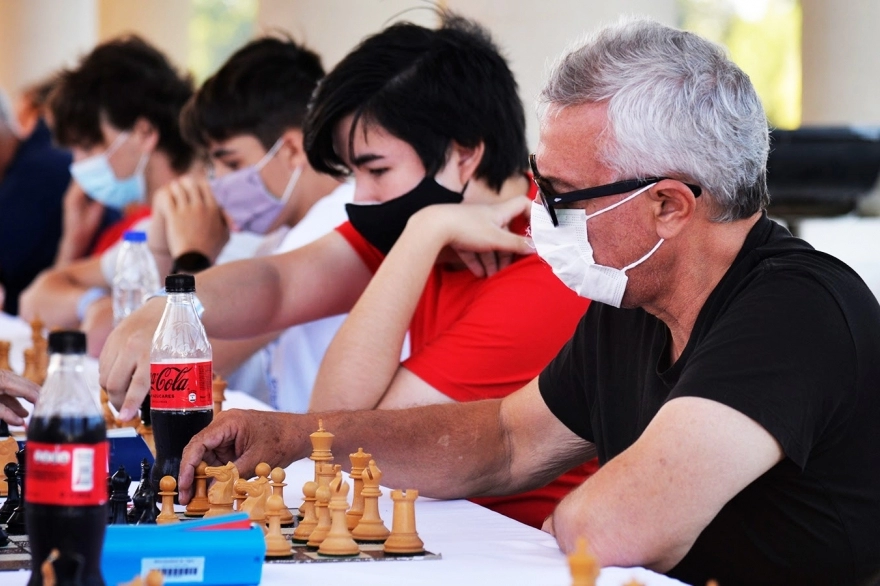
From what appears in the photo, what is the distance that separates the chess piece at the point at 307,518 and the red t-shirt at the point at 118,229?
4.19 metres

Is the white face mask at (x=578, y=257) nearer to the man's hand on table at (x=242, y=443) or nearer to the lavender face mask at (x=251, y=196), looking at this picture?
the man's hand on table at (x=242, y=443)

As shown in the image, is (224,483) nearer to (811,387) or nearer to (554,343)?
(811,387)

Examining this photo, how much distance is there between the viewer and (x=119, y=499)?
1766 mm

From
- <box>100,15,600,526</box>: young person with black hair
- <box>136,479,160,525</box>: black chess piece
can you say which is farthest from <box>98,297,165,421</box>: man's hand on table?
<box>136,479,160,525</box>: black chess piece

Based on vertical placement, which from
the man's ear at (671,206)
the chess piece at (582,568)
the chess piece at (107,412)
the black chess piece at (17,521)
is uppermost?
the man's ear at (671,206)

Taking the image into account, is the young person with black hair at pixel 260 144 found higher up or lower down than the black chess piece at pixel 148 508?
higher up

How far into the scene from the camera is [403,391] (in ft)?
9.39

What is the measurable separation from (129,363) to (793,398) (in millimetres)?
1471

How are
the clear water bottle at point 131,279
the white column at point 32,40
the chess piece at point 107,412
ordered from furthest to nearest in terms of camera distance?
the white column at point 32,40
the clear water bottle at point 131,279
the chess piece at point 107,412

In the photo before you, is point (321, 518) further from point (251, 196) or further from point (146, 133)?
point (146, 133)

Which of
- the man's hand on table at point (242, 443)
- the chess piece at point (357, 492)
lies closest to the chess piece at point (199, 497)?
the man's hand on table at point (242, 443)

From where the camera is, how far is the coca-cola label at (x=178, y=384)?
7.29 feet

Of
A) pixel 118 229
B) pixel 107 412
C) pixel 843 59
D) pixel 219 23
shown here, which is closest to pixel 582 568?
pixel 107 412

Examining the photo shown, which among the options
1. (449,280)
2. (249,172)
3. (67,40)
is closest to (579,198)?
(449,280)
